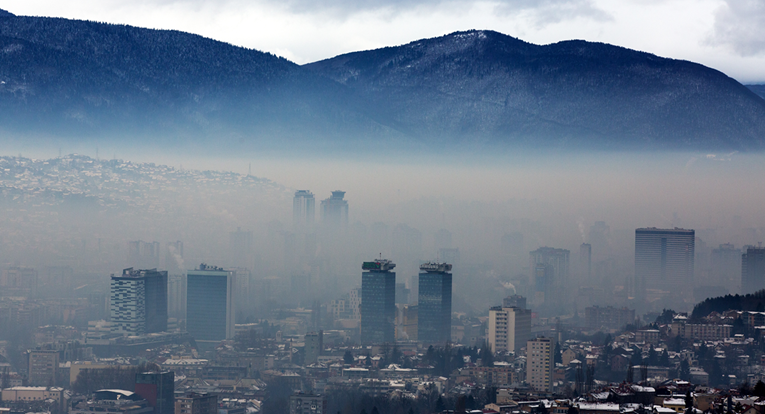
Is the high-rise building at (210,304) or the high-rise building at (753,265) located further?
the high-rise building at (753,265)

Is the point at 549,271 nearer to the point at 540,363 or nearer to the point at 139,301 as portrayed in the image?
the point at 139,301

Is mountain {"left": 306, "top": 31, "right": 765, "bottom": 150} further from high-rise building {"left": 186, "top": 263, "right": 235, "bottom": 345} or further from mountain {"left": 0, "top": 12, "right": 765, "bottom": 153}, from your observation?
high-rise building {"left": 186, "top": 263, "right": 235, "bottom": 345}

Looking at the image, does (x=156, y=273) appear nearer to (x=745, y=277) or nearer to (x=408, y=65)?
(x=408, y=65)

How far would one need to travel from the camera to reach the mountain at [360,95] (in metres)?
67.8

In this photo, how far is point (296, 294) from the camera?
66.6 metres

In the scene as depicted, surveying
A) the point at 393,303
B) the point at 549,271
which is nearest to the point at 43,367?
the point at 393,303

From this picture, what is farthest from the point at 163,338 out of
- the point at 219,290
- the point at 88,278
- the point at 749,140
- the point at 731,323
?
the point at 749,140

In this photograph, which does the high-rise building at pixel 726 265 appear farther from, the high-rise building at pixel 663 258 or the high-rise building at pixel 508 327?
the high-rise building at pixel 508 327

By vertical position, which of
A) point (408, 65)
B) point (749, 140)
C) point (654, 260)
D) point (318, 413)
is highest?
point (408, 65)

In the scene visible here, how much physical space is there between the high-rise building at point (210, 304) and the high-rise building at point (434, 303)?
8.95 meters

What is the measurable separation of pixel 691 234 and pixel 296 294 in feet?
69.0

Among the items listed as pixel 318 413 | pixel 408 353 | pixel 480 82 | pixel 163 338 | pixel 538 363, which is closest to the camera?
pixel 318 413

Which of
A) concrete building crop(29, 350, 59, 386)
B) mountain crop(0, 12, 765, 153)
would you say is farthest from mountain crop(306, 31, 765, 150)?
concrete building crop(29, 350, 59, 386)

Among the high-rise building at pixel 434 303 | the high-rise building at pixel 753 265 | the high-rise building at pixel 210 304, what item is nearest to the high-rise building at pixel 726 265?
the high-rise building at pixel 753 265
